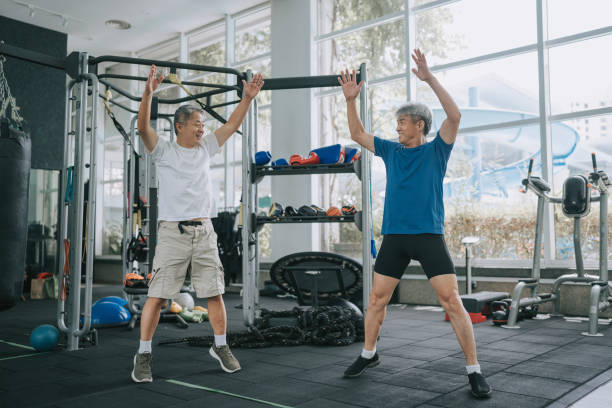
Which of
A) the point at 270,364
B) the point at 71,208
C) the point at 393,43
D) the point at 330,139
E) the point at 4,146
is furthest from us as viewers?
the point at 330,139

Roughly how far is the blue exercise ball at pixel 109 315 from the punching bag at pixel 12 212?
1.93 m

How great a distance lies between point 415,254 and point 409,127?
0.65m

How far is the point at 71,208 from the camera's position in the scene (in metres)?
3.48

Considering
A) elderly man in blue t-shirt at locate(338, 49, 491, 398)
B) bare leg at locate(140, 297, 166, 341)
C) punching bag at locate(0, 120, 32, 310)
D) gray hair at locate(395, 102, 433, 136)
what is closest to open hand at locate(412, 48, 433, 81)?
elderly man in blue t-shirt at locate(338, 49, 491, 398)

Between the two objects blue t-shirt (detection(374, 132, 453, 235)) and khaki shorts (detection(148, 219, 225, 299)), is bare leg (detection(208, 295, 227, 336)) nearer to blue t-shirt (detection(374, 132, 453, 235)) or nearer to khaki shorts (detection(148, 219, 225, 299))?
khaki shorts (detection(148, 219, 225, 299))

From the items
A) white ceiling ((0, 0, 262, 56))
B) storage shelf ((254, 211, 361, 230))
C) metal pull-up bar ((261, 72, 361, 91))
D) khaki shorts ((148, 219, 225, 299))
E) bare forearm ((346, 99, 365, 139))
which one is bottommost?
khaki shorts ((148, 219, 225, 299))

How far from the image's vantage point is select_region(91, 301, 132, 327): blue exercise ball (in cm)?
445

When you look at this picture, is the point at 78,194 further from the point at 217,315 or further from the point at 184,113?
the point at 217,315

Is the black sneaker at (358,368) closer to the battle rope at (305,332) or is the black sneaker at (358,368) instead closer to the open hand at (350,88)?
the battle rope at (305,332)

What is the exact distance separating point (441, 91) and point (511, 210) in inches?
159

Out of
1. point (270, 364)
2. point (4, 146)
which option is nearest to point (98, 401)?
point (270, 364)

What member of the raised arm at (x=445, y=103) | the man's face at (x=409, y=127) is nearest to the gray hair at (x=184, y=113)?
the man's face at (x=409, y=127)

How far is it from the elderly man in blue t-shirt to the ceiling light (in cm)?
762

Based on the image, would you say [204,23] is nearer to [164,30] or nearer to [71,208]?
[164,30]
